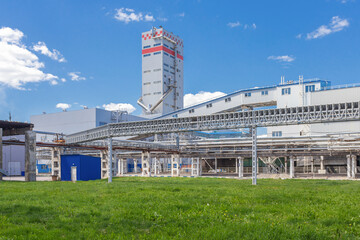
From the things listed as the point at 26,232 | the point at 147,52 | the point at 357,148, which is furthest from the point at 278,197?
the point at 147,52

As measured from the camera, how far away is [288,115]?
31.2 m

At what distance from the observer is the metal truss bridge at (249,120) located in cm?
2947

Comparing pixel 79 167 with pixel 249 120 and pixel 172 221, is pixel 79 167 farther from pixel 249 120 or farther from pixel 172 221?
pixel 172 221

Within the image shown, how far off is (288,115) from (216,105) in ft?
115

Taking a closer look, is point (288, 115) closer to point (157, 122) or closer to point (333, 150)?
point (157, 122)

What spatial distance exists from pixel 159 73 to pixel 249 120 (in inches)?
2737

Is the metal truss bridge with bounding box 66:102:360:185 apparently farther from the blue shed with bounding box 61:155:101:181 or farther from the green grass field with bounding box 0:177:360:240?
the green grass field with bounding box 0:177:360:240

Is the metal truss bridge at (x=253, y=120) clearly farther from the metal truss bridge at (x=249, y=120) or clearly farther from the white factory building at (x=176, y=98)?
the white factory building at (x=176, y=98)

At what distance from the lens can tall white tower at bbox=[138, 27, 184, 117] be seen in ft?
326

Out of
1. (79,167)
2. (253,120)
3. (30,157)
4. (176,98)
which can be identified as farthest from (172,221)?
(176,98)

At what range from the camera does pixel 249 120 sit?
3244cm

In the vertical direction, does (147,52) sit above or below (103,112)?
above

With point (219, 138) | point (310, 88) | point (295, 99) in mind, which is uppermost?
point (310, 88)

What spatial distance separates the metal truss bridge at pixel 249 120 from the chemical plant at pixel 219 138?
9 centimetres
